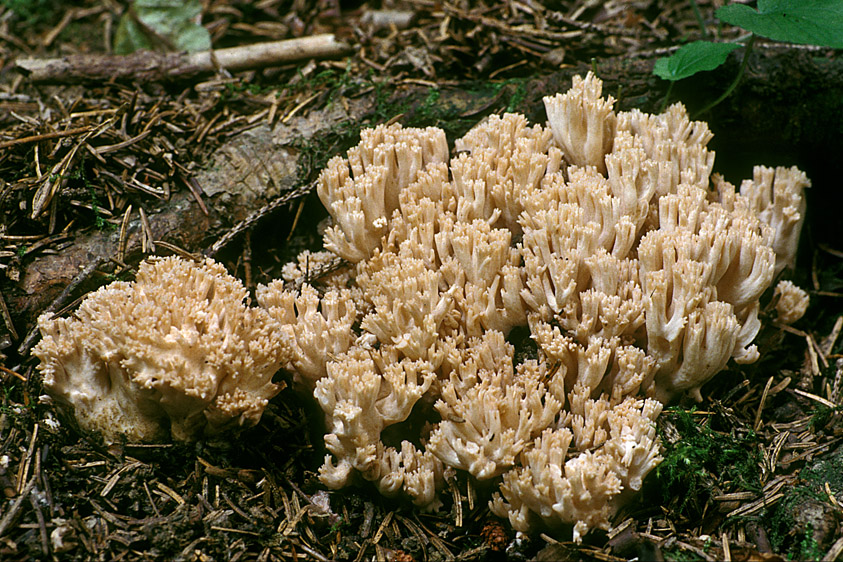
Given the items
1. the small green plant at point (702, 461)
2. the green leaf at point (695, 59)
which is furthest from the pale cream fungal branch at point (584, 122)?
the small green plant at point (702, 461)

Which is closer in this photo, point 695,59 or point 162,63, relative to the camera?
point 695,59

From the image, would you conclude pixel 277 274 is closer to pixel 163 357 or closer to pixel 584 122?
pixel 163 357

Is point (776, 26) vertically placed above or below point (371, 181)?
above

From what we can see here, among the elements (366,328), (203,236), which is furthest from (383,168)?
(203,236)

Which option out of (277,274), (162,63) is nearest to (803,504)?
(277,274)

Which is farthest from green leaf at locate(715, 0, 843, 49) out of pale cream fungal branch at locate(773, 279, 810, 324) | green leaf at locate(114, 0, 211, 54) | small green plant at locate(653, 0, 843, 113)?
green leaf at locate(114, 0, 211, 54)

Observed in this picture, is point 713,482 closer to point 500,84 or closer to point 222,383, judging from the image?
point 222,383

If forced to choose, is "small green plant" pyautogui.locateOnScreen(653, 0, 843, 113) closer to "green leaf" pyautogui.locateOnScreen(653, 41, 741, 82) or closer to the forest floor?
"green leaf" pyautogui.locateOnScreen(653, 41, 741, 82)
